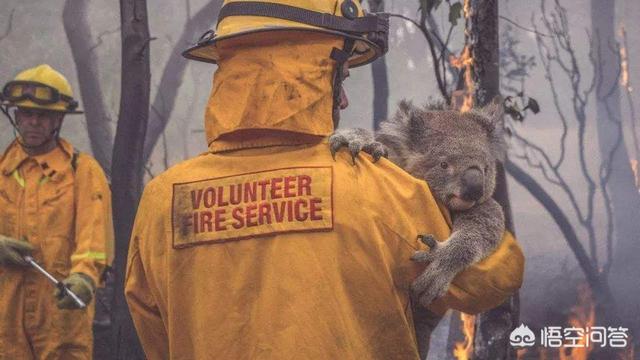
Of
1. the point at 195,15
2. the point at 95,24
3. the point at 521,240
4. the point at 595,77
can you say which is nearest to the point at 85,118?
the point at 95,24

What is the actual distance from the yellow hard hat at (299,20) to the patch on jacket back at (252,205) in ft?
0.99

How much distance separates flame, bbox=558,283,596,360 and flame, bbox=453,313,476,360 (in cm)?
57

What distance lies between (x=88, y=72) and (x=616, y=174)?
359cm

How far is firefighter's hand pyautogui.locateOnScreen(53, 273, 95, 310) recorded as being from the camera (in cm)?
421

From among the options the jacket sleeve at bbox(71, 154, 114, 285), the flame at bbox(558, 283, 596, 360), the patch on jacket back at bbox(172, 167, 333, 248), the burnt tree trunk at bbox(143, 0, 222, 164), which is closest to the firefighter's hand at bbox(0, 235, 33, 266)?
the jacket sleeve at bbox(71, 154, 114, 285)

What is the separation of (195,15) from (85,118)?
1041mm

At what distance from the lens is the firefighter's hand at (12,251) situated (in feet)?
14.1

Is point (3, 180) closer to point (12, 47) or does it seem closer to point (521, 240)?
point (12, 47)

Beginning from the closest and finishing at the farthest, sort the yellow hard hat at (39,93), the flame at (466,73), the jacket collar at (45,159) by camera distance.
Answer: the flame at (466,73) < the jacket collar at (45,159) < the yellow hard hat at (39,93)

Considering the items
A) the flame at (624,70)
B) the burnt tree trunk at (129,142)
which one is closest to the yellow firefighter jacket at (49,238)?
the burnt tree trunk at (129,142)

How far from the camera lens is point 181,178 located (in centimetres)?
200

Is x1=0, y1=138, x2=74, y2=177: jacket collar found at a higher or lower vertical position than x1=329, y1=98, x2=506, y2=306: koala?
higher

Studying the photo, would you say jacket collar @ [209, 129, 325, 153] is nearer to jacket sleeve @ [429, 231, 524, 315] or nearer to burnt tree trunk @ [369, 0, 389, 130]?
jacket sleeve @ [429, 231, 524, 315]
